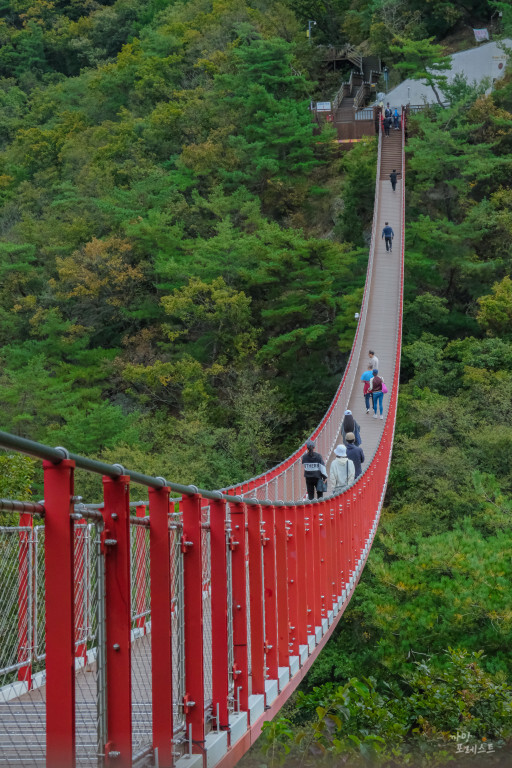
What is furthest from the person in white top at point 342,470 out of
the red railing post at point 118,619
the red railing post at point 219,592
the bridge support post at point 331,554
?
the red railing post at point 118,619

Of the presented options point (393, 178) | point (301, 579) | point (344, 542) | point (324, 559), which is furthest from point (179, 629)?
point (393, 178)

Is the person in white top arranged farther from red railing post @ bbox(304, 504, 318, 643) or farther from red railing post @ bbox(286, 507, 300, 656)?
red railing post @ bbox(286, 507, 300, 656)

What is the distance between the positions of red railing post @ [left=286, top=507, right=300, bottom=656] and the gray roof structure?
97.0 ft

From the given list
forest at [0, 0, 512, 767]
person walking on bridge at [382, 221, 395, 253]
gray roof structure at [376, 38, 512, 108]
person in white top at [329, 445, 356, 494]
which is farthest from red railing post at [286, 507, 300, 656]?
gray roof structure at [376, 38, 512, 108]

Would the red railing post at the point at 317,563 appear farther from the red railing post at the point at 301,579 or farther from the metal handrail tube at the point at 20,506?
the metal handrail tube at the point at 20,506

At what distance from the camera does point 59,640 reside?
2.36m

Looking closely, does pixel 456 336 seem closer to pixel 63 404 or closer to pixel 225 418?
pixel 225 418

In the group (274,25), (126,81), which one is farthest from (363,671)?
(126,81)

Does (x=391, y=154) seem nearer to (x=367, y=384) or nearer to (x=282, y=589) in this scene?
(x=367, y=384)

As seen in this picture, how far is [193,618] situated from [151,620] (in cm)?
53

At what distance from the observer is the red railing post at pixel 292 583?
21.1ft

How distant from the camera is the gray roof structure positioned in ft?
111

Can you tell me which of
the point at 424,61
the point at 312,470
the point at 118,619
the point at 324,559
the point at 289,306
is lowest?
the point at 324,559

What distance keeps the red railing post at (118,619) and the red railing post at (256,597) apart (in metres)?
2.37
